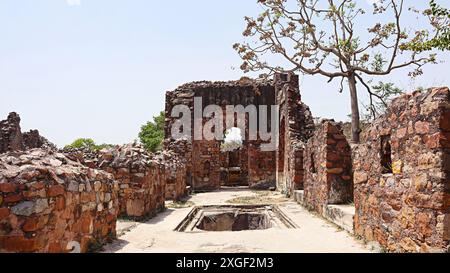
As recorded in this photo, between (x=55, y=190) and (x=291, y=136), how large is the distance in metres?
10.7

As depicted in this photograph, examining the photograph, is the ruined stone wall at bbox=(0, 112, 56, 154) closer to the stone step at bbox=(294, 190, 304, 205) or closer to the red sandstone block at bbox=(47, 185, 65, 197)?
Result: the stone step at bbox=(294, 190, 304, 205)

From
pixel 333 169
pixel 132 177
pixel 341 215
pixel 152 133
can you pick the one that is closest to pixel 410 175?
pixel 341 215

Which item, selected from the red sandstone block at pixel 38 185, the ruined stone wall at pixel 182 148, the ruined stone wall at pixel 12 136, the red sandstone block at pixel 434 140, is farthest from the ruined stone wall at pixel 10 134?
the red sandstone block at pixel 434 140

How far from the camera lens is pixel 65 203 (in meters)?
4.07

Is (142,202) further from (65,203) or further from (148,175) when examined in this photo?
(65,203)

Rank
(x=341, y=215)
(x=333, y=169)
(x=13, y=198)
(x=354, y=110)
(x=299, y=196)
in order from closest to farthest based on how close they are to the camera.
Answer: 1. (x=13, y=198)
2. (x=341, y=215)
3. (x=333, y=169)
4. (x=299, y=196)
5. (x=354, y=110)

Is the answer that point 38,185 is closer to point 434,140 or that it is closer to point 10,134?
point 434,140

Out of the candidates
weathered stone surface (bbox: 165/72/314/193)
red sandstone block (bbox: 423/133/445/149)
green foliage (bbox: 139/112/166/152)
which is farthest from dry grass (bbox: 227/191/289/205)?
green foliage (bbox: 139/112/166/152)

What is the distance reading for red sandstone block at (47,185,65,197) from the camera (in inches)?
147

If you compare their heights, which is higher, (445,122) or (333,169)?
(445,122)

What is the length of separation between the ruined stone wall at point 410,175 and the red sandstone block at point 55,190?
11.6 feet

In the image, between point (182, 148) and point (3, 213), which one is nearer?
point (3, 213)

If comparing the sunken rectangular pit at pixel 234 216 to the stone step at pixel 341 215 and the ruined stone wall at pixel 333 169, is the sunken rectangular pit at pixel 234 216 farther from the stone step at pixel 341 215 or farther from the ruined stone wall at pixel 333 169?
the stone step at pixel 341 215

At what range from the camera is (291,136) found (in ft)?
45.2
